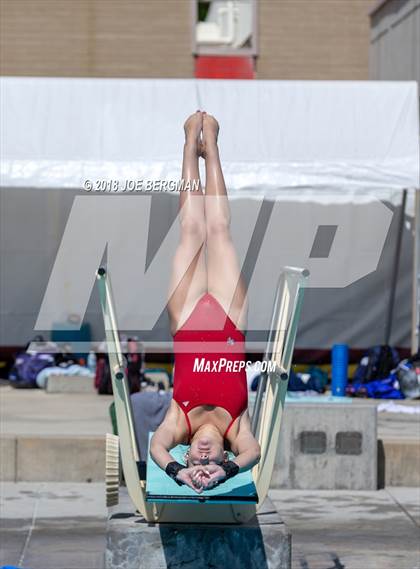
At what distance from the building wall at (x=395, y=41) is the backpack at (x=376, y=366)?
3759 mm

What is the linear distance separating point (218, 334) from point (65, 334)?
9.16 metres

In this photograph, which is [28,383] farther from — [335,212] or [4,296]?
[335,212]

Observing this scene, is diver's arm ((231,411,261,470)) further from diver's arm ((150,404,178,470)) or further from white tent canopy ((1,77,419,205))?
white tent canopy ((1,77,419,205))

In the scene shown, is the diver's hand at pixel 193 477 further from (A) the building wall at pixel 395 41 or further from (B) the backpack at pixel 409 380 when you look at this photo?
(A) the building wall at pixel 395 41

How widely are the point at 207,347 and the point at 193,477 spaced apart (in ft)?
2.41

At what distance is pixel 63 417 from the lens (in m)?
11.6

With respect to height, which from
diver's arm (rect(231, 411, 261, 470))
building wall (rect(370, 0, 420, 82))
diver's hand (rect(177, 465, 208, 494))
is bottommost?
diver's hand (rect(177, 465, 208, 494))

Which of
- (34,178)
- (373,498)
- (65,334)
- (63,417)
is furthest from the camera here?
(65,334)

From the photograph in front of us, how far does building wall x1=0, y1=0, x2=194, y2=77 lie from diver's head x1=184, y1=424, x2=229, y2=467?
12.2 meters

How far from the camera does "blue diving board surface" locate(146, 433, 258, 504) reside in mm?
5531

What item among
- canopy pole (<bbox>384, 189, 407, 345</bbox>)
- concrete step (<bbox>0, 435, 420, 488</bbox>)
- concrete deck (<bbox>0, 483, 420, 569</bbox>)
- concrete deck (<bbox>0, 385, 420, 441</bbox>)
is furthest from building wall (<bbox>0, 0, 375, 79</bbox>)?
concrete deck (<bbox>0, 483, 420, 569</bbox>)

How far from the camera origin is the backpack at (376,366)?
1347cm

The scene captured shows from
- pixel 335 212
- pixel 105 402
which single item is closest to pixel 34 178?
pixel 105 402

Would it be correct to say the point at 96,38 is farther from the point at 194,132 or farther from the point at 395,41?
the point at 194,132
